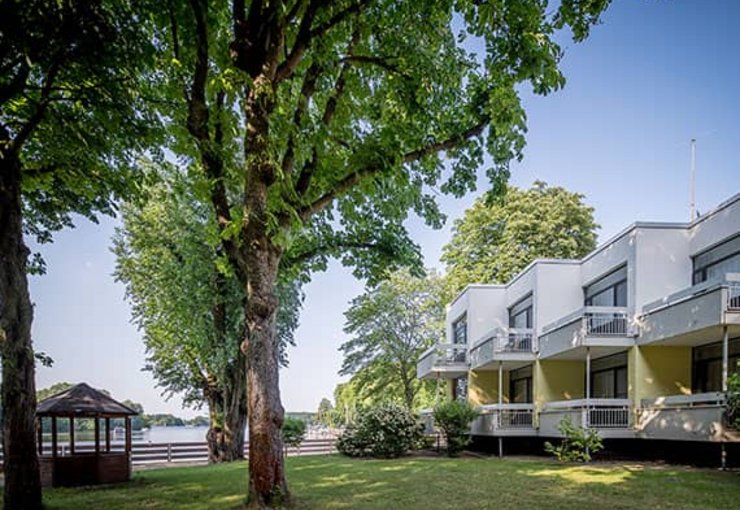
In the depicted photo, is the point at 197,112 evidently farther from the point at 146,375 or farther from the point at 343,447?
the point at 146,375

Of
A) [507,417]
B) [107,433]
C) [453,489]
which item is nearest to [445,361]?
[507,417]

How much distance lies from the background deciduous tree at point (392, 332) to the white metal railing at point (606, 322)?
1563 centimetres

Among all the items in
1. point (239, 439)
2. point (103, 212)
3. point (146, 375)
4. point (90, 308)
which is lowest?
point (239, 439)

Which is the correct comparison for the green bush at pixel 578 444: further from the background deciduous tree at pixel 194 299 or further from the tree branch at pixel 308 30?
the tree branch at pixel 308 30

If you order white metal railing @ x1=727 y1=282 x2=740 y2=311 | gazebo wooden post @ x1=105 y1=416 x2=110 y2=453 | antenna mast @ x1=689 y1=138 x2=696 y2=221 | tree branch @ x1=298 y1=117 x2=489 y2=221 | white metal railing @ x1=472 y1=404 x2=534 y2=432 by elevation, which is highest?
antenna mast @ x1=689 y1=138 x2=696 y2=221

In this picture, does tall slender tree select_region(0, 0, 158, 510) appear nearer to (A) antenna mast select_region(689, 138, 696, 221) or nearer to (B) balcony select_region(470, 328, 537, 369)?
(B) balcony select_region(470, 328, 537, 369)

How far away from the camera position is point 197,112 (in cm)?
846

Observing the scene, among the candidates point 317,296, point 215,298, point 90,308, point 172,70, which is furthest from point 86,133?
point 317,296

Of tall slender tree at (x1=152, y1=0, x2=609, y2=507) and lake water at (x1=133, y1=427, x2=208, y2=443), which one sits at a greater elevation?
tall slender tree at (x1=152, y1=0, x2=609, y2=507)

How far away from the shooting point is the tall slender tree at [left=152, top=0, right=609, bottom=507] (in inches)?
311

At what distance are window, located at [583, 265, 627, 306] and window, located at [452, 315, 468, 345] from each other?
7161mm

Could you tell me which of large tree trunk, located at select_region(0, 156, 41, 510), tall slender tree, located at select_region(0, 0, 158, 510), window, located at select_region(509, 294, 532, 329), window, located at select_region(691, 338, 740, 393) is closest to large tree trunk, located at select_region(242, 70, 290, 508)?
tall slender tree, located at select_region(0, 0, 158, 510)

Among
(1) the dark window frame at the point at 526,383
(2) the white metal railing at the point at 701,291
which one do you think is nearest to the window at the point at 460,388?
(1) the dark window frame at the point at 526,383

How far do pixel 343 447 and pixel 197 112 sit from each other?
44.3ft
